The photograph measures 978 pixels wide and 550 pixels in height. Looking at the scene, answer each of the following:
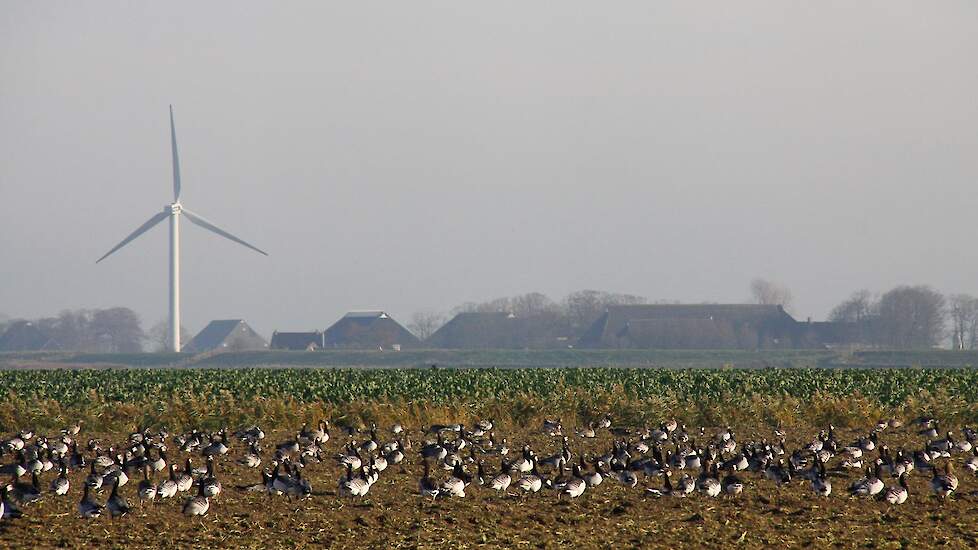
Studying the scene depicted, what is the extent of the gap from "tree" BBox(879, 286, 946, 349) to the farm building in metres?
41.0

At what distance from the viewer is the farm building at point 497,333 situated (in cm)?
17262

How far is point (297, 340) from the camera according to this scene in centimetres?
18225

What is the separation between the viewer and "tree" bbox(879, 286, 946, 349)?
154875 mm

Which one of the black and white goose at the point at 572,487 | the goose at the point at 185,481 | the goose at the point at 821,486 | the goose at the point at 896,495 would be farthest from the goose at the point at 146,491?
the goose at the point at 896,495

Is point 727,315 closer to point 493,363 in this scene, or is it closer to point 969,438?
point 493,363

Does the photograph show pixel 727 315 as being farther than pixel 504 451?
Yes

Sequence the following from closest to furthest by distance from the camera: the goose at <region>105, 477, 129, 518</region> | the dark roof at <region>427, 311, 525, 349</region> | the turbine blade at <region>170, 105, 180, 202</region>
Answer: the goose at <region>105, 477, 129, 518</region> → the turbine blade at <region>170, 105, 180, 202</region> → the dark roof at <region>427, 311, 525, 349</region>

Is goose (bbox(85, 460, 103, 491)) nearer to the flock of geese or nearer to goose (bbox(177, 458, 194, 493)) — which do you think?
the flock of geese

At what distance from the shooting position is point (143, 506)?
72.5ft

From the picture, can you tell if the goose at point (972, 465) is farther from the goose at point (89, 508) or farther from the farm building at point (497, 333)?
the farm building at point (497, 333)

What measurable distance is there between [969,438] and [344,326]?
156070 millimetres

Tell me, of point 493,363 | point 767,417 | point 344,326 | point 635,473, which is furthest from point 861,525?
point 344,326

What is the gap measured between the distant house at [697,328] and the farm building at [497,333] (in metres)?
13.1

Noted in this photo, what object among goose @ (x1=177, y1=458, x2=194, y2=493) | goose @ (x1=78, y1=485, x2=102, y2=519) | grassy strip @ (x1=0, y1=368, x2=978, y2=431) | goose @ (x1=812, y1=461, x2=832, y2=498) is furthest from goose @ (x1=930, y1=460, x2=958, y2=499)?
grassy strip @ (x1=0, y1=368, x2=978, y2=431)
